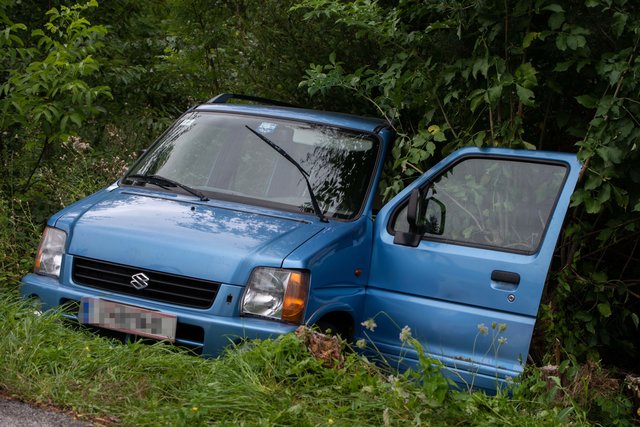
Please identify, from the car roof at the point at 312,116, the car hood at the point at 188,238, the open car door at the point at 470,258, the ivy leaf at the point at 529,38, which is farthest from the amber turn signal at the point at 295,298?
the ivy leaf at the point at 529,38

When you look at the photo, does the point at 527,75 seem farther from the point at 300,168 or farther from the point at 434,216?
the point at 300,168

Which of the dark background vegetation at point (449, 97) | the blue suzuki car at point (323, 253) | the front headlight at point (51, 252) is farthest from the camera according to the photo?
the dark background vegetation at point (449, 97)

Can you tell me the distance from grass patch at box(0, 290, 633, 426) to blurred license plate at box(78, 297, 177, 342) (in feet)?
0.32

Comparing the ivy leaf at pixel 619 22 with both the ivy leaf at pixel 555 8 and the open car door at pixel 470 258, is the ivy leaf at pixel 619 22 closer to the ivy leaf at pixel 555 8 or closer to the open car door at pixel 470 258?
the ivy leaf at pixel 555 8

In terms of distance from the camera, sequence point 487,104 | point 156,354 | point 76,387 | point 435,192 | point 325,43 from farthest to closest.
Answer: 1. point 325,43
2. point 487,104
3. point 435,192
4. point 156,354
5. point 76,387

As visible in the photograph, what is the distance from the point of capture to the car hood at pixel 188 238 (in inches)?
201

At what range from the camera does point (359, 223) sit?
5.79 meters

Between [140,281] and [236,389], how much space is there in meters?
1.06

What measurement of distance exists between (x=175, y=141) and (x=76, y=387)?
7.73 ft

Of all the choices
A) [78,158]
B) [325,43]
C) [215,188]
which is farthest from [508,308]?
[78,158]

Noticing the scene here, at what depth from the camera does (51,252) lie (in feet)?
18.3

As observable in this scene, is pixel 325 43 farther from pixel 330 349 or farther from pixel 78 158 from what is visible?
pixel 330 349

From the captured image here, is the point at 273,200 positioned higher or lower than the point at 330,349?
higher

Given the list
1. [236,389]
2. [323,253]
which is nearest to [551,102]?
[323,253]
